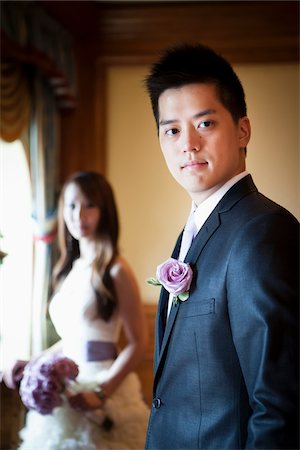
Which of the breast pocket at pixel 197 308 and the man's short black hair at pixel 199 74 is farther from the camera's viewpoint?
the man's short black hair at pixel 199 74

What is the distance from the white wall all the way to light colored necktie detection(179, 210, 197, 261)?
7.79ft

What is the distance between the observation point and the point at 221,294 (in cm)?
112

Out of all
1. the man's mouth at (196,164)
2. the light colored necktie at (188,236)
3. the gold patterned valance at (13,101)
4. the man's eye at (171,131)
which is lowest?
the light colored necktie at (188,236)

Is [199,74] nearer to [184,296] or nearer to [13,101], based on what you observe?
[184,296]

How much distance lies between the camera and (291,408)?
985 mm

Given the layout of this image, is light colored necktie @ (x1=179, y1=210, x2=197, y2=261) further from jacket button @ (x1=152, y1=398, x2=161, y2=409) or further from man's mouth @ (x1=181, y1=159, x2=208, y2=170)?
jacket button @ (x1=152, y1=398, x2=161, y2=409)

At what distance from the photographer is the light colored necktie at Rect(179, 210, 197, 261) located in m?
1.34


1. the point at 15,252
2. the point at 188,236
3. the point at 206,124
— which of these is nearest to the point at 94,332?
the point at 15,252

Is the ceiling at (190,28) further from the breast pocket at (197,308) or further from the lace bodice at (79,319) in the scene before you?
the breast pocket at (197,308)

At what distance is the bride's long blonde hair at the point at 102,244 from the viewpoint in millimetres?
2570

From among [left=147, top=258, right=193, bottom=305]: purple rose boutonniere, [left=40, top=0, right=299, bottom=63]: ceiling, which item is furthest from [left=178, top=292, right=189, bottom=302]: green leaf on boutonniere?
[left=40, top=0, right=299, bottom=63]: ceiling

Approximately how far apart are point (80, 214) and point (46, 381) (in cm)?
80

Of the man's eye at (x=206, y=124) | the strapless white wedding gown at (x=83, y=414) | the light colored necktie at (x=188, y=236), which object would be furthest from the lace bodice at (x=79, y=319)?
the man's eye at (x=206, y=124)

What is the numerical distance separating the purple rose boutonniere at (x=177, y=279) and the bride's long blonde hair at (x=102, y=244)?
4.43 ft
